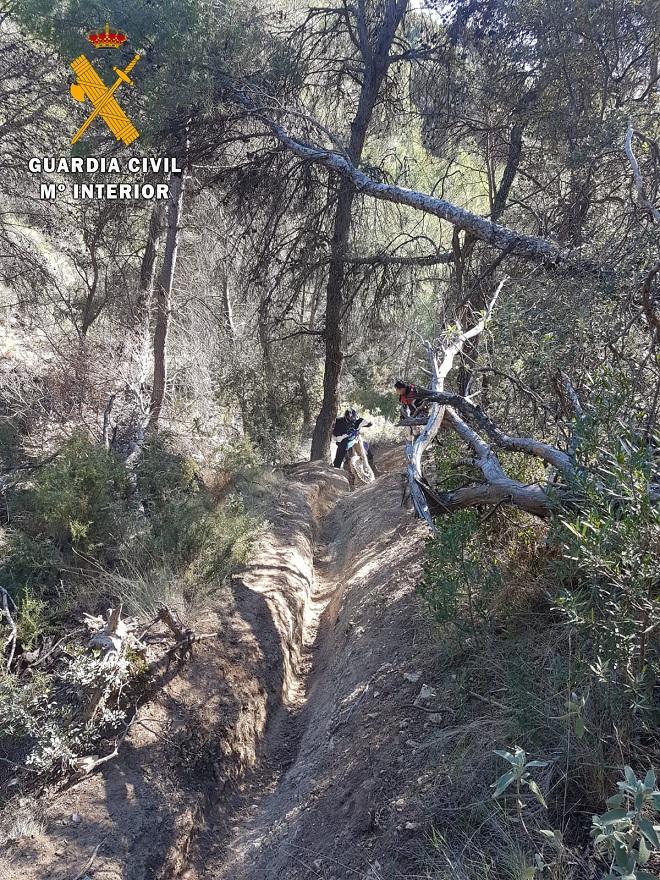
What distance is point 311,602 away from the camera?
750 cm

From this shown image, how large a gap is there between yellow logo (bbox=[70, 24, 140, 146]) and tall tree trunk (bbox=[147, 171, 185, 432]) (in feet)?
3.73

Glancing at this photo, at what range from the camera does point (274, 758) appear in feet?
16.1

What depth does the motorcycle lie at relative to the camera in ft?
40.8

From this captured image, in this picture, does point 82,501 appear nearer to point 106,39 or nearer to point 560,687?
point 560,687

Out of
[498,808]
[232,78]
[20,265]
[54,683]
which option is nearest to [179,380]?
[20,265]

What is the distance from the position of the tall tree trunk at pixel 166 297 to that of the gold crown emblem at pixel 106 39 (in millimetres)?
1949

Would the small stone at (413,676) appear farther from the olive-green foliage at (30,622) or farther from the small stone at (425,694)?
the olive-green foliage at (30,622)

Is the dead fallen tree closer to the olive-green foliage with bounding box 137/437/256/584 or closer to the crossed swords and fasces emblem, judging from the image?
the olive-green foliage with bounding box 137/437/256/584

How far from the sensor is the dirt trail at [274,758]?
3328 mm

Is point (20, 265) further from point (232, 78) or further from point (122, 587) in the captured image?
point (122, 587)

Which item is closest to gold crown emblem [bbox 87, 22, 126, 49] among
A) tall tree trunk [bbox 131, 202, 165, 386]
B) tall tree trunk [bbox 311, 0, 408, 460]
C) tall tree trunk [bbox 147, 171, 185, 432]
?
tall tree trunk [bbox 147, 171, 185, 432]

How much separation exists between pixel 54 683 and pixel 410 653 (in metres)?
2.71

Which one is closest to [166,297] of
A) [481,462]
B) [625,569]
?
[481,462]

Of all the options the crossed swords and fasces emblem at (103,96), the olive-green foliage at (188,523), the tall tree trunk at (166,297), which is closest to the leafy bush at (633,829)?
the olive-green foliage at (188,523)
